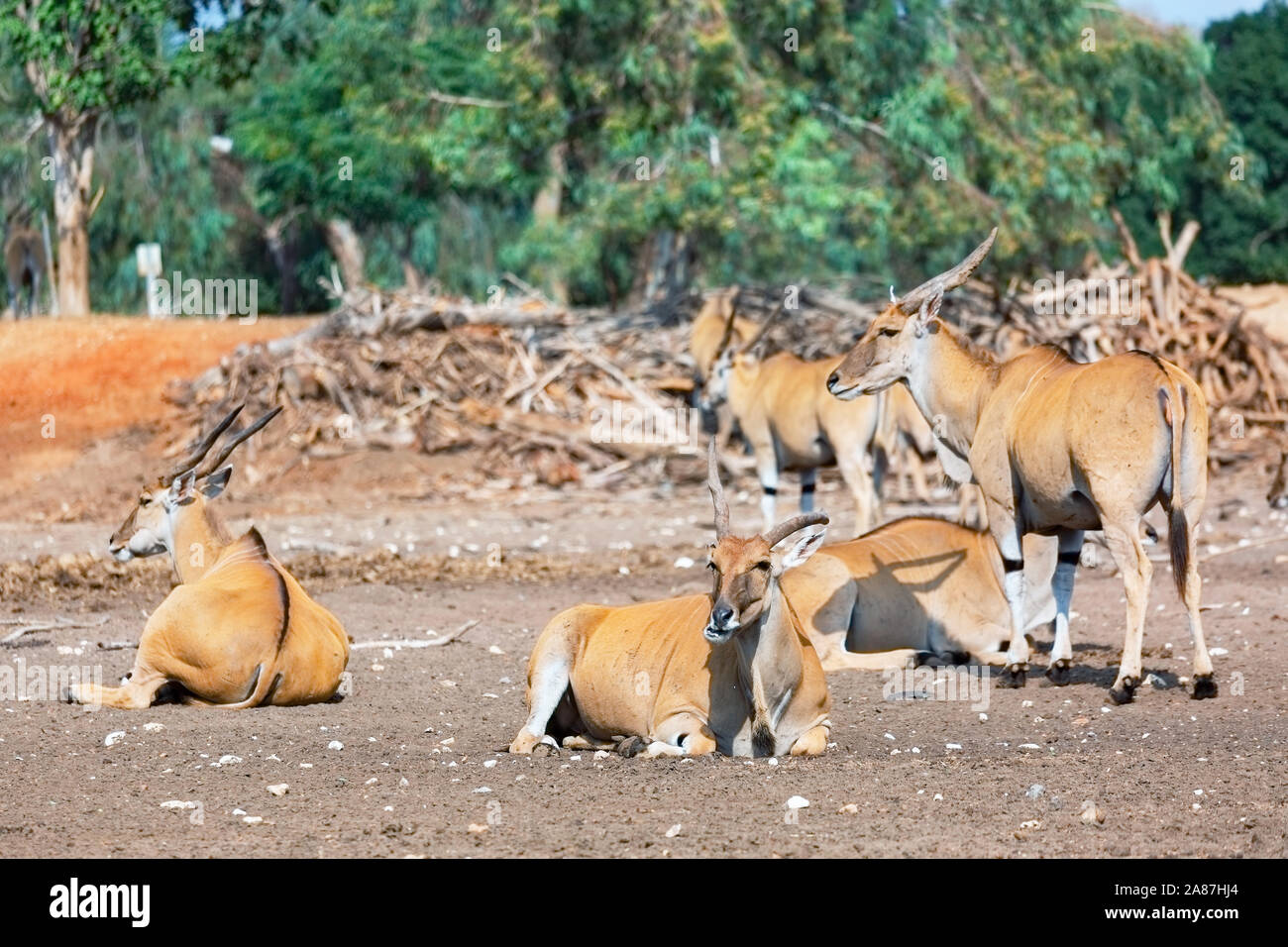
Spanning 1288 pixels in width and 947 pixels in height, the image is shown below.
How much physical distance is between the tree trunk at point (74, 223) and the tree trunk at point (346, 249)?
→ 942cm

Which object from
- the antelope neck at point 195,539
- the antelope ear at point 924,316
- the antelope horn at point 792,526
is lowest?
the antelope neck at point 195,539

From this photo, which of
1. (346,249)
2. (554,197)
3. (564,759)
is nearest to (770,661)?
(564,759)

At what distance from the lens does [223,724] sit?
762cm

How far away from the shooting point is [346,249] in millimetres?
37375

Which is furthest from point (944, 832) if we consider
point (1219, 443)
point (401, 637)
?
point (1219, 443)

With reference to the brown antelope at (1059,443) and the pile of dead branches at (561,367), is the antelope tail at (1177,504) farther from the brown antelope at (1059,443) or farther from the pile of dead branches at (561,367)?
the pile of dead branches at (561,367)

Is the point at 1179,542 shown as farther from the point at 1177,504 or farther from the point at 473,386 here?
the point at 473,386

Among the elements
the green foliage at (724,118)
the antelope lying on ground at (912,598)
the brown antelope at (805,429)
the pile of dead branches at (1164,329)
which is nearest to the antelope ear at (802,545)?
the antelope lying on ground at (912,598)

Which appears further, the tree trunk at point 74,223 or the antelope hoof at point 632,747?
the tree trunk at point 74,223

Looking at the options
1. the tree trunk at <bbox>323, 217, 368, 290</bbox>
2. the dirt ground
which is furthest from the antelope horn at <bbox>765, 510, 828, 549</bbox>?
the tree trunk at <bbox>323, 217, 368, 290</bbox>

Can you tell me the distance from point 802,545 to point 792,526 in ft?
0.39

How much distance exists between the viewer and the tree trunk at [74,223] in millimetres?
26609

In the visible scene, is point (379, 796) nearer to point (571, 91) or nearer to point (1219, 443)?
point (1219, 443)
